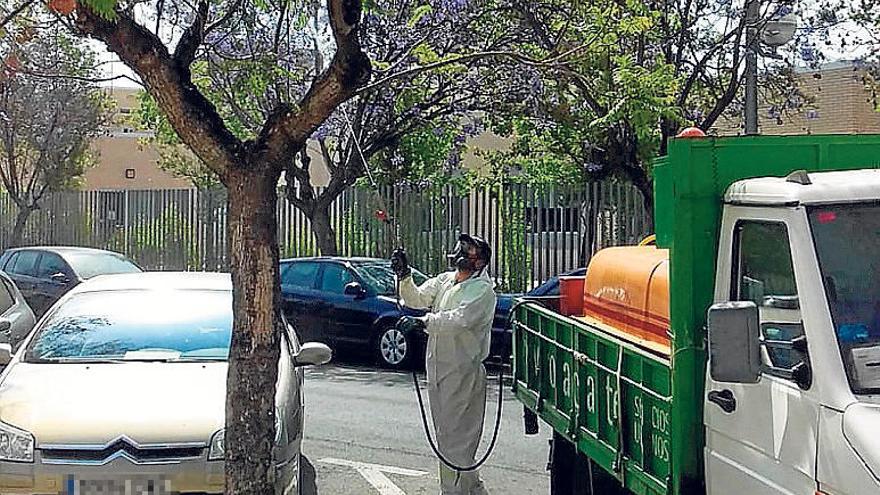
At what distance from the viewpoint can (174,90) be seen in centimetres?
519

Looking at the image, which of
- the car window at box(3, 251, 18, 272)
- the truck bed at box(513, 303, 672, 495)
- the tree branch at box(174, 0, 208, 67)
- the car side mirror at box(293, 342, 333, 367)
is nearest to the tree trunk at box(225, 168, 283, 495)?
the tree branch at box(174, 0, 208, 67)

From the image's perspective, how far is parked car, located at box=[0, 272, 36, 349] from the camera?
467 inches

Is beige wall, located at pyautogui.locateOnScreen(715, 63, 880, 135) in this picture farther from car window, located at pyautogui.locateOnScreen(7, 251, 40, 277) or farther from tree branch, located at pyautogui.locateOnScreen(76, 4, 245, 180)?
tree branch, located at pyautogui.locateOnScreen(76, 4, 245, 180)

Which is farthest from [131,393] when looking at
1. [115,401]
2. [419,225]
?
[419,225]

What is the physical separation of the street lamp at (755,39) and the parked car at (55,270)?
9.00m

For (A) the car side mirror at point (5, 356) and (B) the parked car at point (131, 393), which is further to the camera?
(A) the car side mirror at point (5, 356)

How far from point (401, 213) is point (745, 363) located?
59.3 ft

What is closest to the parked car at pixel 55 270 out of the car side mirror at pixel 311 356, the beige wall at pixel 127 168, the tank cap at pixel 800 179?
the car side mirror at pixel 311 356

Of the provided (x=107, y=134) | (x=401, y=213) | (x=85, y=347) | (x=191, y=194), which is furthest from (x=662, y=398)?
(x=107, y=134)

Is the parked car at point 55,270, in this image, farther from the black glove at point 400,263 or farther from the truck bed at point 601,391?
the truck bed at point 601,391

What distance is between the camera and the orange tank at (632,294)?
593cm

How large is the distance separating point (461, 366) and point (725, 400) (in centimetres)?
338

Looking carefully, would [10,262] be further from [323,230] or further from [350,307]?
[350,307]

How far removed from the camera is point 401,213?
22094mm
